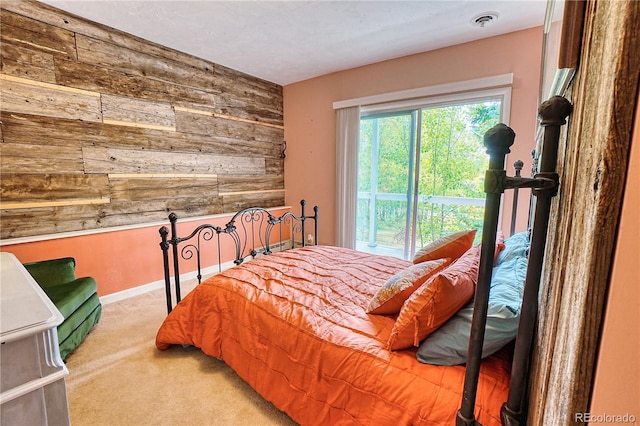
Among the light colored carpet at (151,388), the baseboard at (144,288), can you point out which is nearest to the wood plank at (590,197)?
the light colored carpet at (151,388)

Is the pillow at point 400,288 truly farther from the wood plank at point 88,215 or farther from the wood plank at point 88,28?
the wood plank at point 88,28

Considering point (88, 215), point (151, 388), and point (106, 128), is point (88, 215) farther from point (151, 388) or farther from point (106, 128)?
point (151, 388)

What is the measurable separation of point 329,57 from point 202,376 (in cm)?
354

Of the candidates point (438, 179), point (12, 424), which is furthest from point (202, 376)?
point (438, 179)

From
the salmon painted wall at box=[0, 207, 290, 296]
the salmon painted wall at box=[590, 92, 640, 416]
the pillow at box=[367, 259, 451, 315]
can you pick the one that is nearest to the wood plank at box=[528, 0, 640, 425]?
the salmon painted wall at box=[590, 92, 640, 416]

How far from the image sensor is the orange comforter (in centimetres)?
104

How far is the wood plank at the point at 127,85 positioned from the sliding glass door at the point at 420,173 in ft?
7.17

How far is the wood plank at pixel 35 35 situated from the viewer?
2.30 meters

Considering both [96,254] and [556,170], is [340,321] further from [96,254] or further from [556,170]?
[96,254]

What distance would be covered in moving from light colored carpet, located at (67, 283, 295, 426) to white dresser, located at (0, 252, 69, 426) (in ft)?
3.00

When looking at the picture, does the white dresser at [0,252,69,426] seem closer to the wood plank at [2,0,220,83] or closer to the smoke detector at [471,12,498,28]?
the wood plank at [2,0,220,83]

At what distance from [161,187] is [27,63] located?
147 cm

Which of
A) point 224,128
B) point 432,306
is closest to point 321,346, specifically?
point 432,306

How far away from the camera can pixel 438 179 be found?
3443 millimetres
